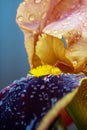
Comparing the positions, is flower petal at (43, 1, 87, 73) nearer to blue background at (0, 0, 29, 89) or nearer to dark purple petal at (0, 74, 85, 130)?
A: dark purple petal at (0, 74, 85, 130)

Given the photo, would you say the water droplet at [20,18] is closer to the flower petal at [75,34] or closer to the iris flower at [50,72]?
the iris flower at [50,72]

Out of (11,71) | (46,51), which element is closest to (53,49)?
(46,51)

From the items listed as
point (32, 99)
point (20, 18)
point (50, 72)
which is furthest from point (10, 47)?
point (32, 99)

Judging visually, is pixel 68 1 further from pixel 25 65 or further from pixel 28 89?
pixel 25 65

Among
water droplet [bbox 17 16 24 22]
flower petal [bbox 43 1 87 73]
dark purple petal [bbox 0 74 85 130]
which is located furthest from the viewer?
water droplet [bbox 17 16 24 22]

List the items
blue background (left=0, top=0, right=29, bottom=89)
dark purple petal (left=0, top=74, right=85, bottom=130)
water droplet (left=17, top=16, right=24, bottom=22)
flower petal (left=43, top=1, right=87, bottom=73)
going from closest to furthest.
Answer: dark purple petal (left=0, top=74, right=85, bottom=130), flower petal (left=43, top=1, right=87, bottom=73), water droplet (left=17, top=16, right=24, bottom=22), blue background (left=0, top=0, right=29, bottom=89)

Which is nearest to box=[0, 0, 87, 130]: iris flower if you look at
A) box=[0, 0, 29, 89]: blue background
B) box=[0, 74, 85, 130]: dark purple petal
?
box=[0, 74, 85, 130]: dark purple petal

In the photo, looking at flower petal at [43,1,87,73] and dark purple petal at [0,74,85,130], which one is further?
flower petal at [43,1,87,73]

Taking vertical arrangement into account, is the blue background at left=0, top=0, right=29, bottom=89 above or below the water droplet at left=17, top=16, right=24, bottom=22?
below
